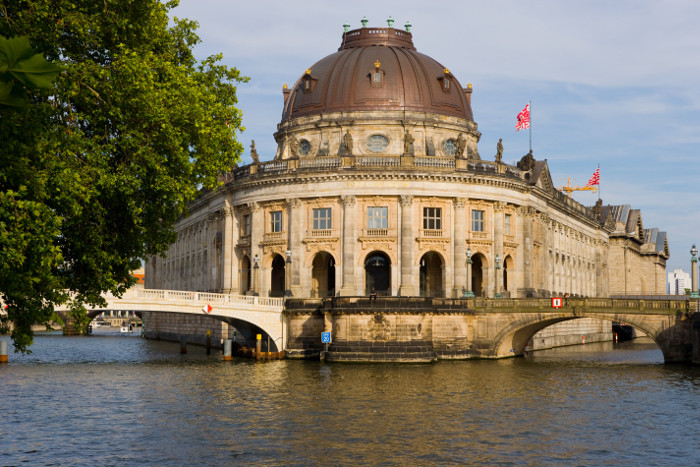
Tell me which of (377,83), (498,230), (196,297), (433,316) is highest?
(377,83)

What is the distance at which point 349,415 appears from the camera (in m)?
37.3

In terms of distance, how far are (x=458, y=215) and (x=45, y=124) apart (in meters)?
53.5

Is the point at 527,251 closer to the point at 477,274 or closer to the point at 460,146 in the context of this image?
the point at 477,274

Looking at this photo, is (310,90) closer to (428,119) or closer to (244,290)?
(428,119)

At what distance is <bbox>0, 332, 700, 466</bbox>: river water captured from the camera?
95.7 feet

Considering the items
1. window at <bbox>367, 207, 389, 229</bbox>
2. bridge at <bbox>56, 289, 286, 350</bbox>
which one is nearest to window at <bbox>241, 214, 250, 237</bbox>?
bridge at <bbox>56, 289, 286, 350</bbox>

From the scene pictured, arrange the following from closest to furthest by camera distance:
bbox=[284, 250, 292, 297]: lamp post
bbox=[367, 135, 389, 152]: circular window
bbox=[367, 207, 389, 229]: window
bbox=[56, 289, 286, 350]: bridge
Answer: bbox=[56, 289, 286, 350]: bridge < bbox=[367, 207, 389, 229]: window < bbox=[284, 250, 292, 297]: lamp post < bbox=[367, 135, 389, 152]: circular window

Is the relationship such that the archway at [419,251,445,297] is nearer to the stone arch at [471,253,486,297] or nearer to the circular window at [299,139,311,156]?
the stone arch at [471,253,486,297]

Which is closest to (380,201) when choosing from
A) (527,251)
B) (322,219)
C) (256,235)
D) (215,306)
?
(322,219)

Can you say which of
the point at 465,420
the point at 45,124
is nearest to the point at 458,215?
the point at 465,420

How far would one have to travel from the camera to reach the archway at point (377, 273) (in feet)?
256

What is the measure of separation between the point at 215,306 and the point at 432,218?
21.2 meters

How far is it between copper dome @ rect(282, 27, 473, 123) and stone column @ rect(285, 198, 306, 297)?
12.3 meters

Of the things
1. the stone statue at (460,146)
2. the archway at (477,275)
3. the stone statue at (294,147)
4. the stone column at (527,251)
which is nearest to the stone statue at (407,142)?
the stone statue at (460,146)
